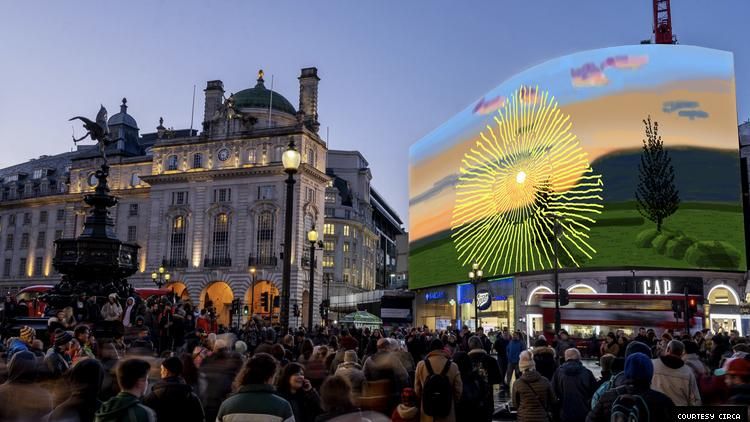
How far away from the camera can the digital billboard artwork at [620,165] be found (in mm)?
56219

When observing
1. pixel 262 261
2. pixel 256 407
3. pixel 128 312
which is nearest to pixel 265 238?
pixel 262 261

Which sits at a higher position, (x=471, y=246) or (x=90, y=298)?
(x=471, y=246)

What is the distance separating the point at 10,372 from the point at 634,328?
40.1 metres

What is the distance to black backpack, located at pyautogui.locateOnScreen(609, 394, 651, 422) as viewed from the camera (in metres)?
5.55

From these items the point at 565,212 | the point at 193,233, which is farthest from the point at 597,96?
the point at 193,233

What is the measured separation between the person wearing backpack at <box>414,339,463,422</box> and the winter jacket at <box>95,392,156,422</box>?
145 inches

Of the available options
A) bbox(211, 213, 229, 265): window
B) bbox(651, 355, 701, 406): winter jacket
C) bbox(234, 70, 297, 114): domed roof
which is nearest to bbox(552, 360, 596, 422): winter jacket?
bbox(651, 355, 701, 406): winter jacket

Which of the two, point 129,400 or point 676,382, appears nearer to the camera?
point 129,400

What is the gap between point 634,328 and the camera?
135 feet

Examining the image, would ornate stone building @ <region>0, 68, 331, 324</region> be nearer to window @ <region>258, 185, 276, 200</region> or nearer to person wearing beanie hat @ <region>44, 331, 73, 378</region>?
window @ <region>258, 185, 276, 200</region>

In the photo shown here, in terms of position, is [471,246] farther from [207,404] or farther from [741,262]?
[207,404]

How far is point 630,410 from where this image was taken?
556cm

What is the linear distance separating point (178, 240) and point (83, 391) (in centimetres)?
7236

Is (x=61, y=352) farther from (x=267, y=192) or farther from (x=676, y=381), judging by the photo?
(x=267, y=192)
